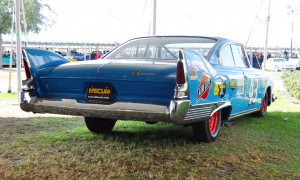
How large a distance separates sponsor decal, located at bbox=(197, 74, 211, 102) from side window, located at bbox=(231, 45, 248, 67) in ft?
5.69

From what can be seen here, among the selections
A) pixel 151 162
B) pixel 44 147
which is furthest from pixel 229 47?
pixel 44 147

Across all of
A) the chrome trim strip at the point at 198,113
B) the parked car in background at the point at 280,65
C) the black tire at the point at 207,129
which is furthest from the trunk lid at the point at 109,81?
the parked car in background at the point at 280,65

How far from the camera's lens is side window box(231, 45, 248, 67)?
20.4ft

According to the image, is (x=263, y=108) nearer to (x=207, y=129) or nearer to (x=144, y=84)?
(x=207, y=129)

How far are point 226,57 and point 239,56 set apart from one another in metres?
0.78

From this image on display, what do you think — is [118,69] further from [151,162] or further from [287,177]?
[287,177]

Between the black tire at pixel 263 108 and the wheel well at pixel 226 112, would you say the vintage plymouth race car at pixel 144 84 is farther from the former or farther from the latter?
the black tire at pixel 263 108

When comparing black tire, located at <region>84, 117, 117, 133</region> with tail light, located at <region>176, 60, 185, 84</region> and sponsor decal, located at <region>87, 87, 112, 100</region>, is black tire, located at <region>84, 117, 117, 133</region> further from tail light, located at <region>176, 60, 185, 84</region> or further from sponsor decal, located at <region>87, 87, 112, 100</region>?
tail light, located at <region>176, 60, 185, 84</region>

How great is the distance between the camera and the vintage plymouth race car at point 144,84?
4133 millimetres

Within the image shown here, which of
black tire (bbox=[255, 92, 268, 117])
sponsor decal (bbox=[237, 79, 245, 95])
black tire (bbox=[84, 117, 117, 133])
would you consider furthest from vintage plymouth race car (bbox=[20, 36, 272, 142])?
black tire (bbox=[255, 92, 268, 117])

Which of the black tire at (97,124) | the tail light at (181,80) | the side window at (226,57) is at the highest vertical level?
the side window at (226,57)

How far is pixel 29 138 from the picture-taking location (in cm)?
525

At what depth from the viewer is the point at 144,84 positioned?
425 cm

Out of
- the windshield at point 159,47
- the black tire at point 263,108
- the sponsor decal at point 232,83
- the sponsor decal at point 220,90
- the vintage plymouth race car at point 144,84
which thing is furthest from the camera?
the black tire at point 263,108
